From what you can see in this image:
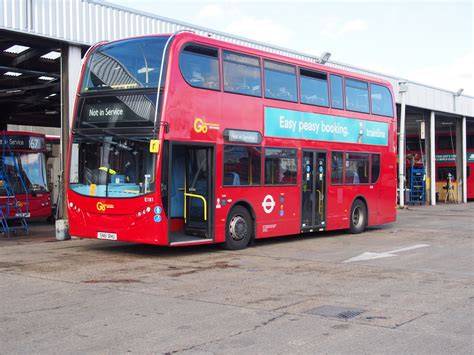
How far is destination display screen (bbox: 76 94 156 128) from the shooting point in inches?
450

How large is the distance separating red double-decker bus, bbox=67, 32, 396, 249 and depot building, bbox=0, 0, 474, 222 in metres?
2.69

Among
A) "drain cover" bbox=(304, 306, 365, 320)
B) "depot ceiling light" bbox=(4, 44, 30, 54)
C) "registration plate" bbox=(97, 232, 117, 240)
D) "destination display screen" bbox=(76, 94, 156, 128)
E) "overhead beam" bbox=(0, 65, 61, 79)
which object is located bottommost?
"drain cover" bbox=(304, 306, 365, 320)

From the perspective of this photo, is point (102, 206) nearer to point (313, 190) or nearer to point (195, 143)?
point (195, 143)

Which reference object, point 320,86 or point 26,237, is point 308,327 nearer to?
point 320,86

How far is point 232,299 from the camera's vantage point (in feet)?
26.0

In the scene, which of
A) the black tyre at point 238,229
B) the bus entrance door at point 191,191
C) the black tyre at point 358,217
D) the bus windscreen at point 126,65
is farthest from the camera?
the black tyre at point 358,217

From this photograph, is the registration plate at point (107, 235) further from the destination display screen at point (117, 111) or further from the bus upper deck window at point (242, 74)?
the bus upper deck window at point (242, 74)

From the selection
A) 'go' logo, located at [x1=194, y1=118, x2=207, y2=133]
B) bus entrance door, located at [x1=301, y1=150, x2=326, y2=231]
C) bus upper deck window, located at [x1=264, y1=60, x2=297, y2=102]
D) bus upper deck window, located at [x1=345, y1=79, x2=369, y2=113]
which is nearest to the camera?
'go' logo, located at [x1=194, y1=118, x2=207, y2=133]

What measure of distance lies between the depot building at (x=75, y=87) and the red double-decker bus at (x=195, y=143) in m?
2.69

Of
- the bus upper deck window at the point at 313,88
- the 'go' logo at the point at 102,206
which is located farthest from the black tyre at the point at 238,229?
the bus upper deck window at the point at 313,88

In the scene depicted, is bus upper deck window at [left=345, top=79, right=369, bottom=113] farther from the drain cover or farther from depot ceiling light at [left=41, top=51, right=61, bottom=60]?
the drain cover

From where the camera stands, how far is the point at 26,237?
636 inches

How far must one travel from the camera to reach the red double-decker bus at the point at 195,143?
11.4 m

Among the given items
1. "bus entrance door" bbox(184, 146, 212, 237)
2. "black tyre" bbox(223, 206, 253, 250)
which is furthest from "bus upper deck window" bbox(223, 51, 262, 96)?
"black tyre" bbox(223, 206, 253, 250)
